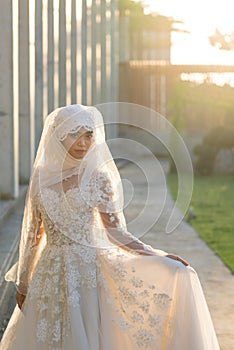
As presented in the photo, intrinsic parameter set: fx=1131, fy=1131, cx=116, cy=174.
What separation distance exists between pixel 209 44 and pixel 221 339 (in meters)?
28.7

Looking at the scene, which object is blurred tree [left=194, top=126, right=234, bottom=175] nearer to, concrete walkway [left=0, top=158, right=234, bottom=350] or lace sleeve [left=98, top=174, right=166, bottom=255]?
concrete walkway [left=0, top=158, right=234, bottom=350]

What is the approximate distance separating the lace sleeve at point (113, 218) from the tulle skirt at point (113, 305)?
4.6 inches

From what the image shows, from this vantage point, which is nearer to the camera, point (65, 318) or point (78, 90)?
point (65, 318)

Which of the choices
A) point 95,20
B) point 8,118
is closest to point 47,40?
point 8,118

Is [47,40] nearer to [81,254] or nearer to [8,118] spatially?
[8,118]

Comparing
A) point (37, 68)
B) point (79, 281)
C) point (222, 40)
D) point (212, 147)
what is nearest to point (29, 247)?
point (79, 281)

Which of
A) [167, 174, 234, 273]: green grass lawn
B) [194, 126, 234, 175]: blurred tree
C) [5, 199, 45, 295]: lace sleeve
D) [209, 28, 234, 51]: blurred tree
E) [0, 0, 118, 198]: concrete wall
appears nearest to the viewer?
[5, 199, 45, 295]: lace sleeve

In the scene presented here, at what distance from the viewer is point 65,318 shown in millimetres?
5730

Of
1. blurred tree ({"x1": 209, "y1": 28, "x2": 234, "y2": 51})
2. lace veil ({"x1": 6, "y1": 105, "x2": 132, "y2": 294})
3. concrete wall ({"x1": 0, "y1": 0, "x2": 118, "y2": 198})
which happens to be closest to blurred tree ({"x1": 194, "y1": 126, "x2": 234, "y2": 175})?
concrete wall ({"x1": 0, "y1": 0, "x2": 118, "y2": 198})

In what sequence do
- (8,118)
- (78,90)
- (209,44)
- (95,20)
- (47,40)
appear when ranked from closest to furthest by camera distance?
(8,118), (47,40), (78,90), (95,20), (209,44)

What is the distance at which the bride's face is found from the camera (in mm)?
5789

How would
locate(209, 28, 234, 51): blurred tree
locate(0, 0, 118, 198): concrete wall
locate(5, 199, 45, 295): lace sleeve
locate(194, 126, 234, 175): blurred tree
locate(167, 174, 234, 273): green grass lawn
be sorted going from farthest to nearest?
locate(209, 28, 234, 51): blurred tree → locate(194, 126, 234, 175): blurred tree → locate(0, 0, 118, 198): concrete wall → locate(167, 174, 234, 273): green grass lawn → locate(5, 199, 45, 295): lace sleeve

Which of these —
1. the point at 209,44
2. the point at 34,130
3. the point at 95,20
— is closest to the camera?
the point at 34,130

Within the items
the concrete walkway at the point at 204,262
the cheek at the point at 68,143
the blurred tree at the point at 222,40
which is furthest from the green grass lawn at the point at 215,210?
the blurred tree at the point at 222,40
